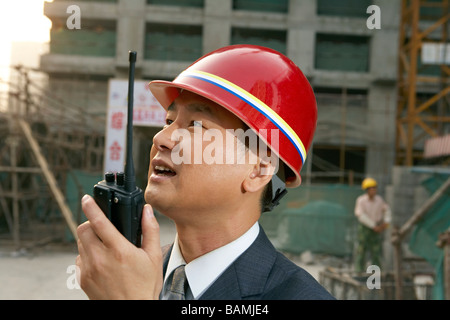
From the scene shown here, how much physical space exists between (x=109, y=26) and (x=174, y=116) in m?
24.0

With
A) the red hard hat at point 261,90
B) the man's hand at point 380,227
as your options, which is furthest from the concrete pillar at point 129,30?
the red hard hat at point 261,90

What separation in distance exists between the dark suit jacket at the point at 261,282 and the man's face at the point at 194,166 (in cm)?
22

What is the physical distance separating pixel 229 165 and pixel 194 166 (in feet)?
0.41

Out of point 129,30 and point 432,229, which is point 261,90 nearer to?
point 432,229

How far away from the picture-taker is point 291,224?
10422 mm

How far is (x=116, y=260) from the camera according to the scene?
3.39ft

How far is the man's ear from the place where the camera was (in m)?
1.41

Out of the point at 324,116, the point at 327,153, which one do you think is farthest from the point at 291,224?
the point at 327,153

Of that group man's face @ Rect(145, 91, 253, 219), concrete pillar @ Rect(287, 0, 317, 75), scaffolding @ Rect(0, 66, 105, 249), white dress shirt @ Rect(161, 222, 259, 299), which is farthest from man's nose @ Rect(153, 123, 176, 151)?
concrete pillar @ Rect(287, 0, 317, 75)

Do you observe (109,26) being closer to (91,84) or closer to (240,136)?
(91,84)

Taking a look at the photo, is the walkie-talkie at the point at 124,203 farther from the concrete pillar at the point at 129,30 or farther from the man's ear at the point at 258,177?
the concrete pillar at the point at 129,30

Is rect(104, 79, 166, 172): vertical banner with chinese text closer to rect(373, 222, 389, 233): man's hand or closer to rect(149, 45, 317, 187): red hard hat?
rect(373, 222, 389, 233): man's hand

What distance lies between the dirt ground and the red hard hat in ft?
20.1

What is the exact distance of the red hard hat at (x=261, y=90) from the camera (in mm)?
1339
